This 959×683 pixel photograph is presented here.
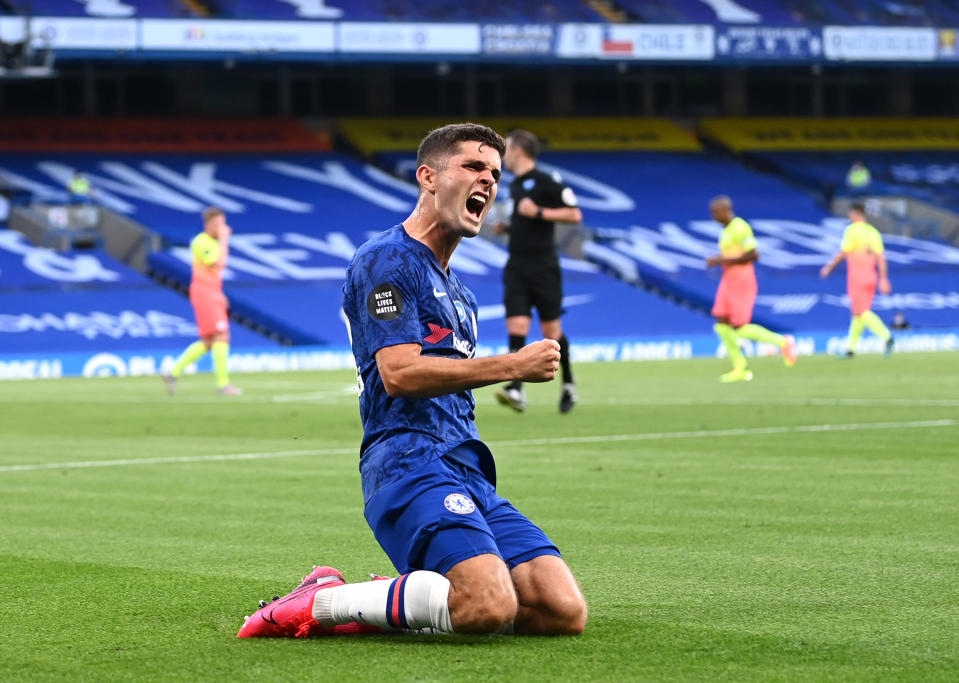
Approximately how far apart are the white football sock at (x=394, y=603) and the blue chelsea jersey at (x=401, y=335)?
37 cm

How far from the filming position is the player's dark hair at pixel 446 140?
4.95 meters

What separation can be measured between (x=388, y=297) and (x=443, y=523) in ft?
2.20

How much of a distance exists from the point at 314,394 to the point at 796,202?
981 inches

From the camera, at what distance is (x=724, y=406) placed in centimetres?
1519

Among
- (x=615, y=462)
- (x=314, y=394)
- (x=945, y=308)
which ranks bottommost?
(x=945, y=308)

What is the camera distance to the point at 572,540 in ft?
22.3

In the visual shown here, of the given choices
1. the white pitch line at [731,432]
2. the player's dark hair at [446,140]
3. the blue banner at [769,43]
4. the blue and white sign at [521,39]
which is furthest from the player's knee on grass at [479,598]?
the blue banner at [769,43]

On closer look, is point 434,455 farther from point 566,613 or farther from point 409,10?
point 409,10

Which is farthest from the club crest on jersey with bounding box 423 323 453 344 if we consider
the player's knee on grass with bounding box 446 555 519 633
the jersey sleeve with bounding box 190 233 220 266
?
the jersey sleeve with bounding box 190 233 220 266

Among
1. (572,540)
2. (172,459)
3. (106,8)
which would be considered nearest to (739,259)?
(172,459)

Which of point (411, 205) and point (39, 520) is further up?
point (39, 520)

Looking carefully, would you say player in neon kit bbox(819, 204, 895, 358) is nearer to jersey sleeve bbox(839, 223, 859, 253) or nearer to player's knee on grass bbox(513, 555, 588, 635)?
jersey sleeve bbox(839, 223, 859, 253)

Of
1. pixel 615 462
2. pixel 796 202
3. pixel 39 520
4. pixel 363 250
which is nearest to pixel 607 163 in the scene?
pixel 796 202

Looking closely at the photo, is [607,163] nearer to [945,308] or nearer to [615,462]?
[945,308]
